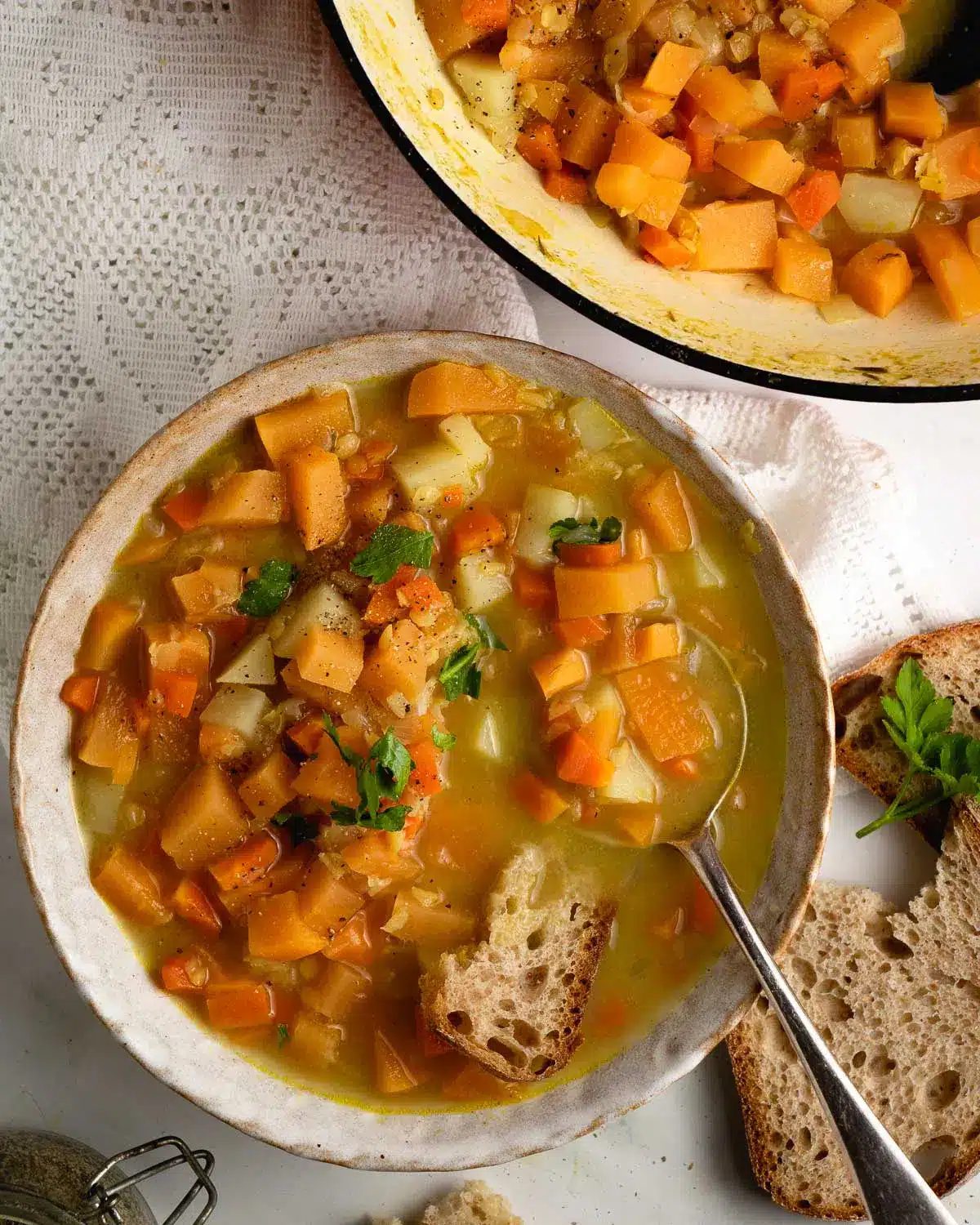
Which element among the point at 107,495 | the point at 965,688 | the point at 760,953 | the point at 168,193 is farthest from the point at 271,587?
the point at 965,688

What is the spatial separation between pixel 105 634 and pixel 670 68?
6.41 feet

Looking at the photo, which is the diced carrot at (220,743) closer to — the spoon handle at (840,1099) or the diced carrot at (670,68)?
the spoon handle at (840,1099)

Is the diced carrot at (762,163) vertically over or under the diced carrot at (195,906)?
over

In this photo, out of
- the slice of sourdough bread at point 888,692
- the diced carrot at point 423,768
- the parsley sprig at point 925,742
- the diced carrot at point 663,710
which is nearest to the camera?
the diced carrot at point 423,768

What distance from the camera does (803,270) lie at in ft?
9.81

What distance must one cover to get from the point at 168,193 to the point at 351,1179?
279cm

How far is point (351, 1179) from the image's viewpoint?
3.30 metres

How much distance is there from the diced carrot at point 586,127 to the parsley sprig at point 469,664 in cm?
121

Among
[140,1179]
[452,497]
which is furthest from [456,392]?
[140,1179]

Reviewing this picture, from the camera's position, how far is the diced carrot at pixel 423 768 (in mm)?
2707

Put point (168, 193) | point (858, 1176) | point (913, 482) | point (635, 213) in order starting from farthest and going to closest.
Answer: point (913, 482)
point (168, 193)
point (635, 213)
point (858, 1176)

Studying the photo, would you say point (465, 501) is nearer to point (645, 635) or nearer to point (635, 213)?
point (645, 635)

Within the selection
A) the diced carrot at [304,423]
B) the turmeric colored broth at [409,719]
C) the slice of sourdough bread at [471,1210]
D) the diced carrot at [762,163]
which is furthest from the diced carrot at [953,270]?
the slice of sourdough bread at [471,1210]

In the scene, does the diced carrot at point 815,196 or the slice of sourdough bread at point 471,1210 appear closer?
the diced carrot at point 815,196
